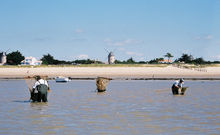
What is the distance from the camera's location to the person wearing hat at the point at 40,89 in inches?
1238

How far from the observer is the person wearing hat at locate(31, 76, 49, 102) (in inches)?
1238

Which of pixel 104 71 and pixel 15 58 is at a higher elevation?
pixel 15 58

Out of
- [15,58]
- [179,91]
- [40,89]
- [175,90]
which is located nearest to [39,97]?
[40,89]

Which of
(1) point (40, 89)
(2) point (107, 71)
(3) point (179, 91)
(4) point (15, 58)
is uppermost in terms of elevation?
(4) point (15, 58)

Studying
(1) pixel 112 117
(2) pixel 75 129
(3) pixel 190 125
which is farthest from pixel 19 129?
(3) pixel 190 125

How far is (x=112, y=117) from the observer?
23531 millimetres

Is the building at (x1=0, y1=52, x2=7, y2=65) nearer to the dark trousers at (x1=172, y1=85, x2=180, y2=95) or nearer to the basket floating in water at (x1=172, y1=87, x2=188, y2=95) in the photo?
the dark trousers at (x1=172, y1=85, x2=180, y2=95)

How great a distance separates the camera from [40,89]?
103 feet

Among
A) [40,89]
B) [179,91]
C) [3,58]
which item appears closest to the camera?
[40,89]

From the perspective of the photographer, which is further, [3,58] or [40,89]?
[3,58]

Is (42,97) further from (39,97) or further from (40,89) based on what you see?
(40,89)

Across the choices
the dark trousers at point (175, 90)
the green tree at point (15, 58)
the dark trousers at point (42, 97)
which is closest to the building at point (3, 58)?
the green tree at point (15, 58)

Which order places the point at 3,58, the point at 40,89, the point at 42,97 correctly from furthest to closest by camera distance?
the point at 3,58
the point at 42,97
the point at 40,89

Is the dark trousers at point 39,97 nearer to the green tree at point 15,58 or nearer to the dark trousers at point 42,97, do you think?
the dark trousers at point 42,97
